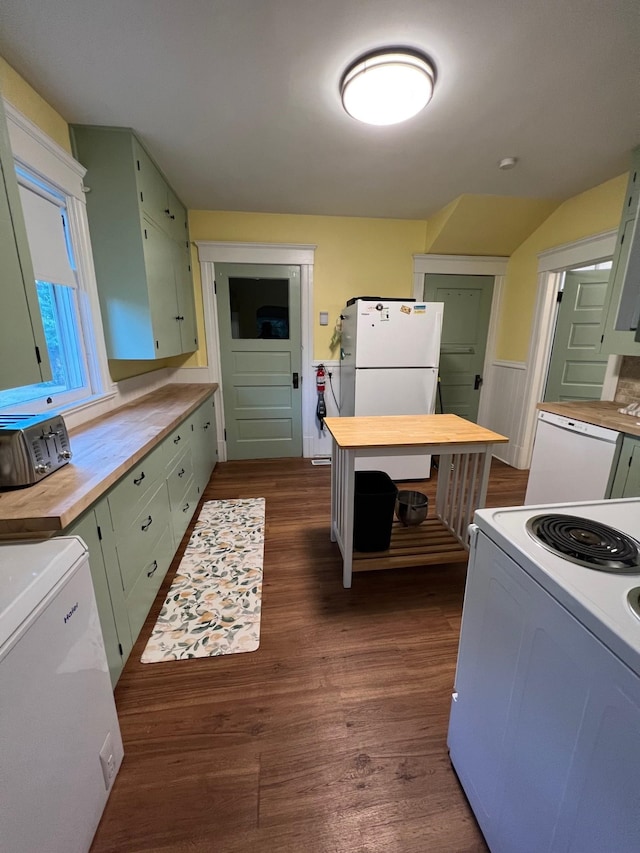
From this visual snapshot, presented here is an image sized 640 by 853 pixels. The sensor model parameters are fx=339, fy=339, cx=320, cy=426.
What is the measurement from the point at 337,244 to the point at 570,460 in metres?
2.94

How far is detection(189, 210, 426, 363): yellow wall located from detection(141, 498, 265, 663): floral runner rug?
2199 mm

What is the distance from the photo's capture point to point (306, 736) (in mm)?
1247

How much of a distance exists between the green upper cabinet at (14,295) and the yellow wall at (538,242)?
3729 mm

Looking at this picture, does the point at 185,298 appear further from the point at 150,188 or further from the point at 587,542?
the point at 587,542

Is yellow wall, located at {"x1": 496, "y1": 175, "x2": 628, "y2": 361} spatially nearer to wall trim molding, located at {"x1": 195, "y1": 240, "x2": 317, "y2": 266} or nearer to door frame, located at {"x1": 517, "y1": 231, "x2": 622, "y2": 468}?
door frame, located at {"x1": 517, "y1": 231, "x2": 622, "y2": 468}

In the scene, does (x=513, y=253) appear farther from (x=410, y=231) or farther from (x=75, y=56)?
(x=75, y=56)

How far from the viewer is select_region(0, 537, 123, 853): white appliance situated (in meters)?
Answer: 0.69

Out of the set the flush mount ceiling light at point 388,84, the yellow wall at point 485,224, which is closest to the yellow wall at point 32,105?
the flush mount ceiling light at point 388,84

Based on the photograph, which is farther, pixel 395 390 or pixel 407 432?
pixel 395 390

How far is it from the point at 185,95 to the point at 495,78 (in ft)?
5.09

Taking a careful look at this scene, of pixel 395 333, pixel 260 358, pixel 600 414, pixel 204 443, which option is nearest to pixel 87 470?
pixel 204 443

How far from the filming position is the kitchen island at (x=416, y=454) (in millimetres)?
1828

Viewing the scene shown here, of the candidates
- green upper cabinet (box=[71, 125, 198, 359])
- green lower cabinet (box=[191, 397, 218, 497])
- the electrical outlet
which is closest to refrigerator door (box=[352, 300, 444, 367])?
green lower cabinet (box=[191, 397, 218, 497])

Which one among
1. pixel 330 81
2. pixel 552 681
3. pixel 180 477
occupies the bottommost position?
pixel 180 477
